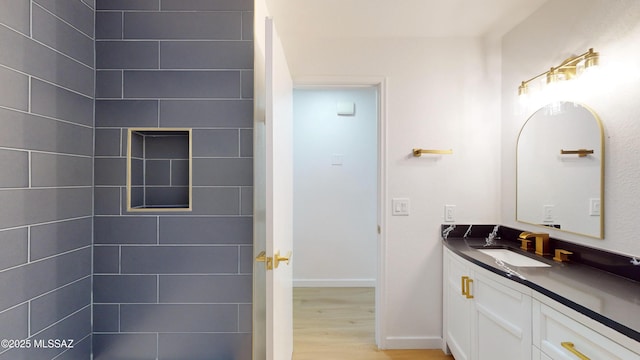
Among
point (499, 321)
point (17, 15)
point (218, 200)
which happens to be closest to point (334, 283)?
point (499, 321)

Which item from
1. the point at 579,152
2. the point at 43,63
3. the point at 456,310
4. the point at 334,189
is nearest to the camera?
the point at 43,63

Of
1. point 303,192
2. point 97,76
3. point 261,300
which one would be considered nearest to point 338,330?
point 261,300

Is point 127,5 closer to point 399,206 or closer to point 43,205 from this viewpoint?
point 43,205

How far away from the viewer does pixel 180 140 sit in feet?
4.72

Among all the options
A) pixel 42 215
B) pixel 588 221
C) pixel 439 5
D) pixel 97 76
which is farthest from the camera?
pixel 439 5

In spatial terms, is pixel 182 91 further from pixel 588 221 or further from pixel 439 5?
pixel 588 221

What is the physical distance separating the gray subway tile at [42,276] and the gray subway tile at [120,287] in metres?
0.08

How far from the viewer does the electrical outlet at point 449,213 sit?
224 centimetres

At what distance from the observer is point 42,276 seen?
1.10 meters

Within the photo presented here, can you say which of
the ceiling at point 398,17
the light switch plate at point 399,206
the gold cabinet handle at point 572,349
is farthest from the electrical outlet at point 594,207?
the ceiling at point 398,17

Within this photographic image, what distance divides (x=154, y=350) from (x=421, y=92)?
2.22 m

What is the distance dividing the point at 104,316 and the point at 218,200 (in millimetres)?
718

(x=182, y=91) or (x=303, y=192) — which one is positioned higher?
(x=182, y=91)

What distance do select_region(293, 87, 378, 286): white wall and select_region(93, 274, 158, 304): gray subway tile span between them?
2189 millimetres
